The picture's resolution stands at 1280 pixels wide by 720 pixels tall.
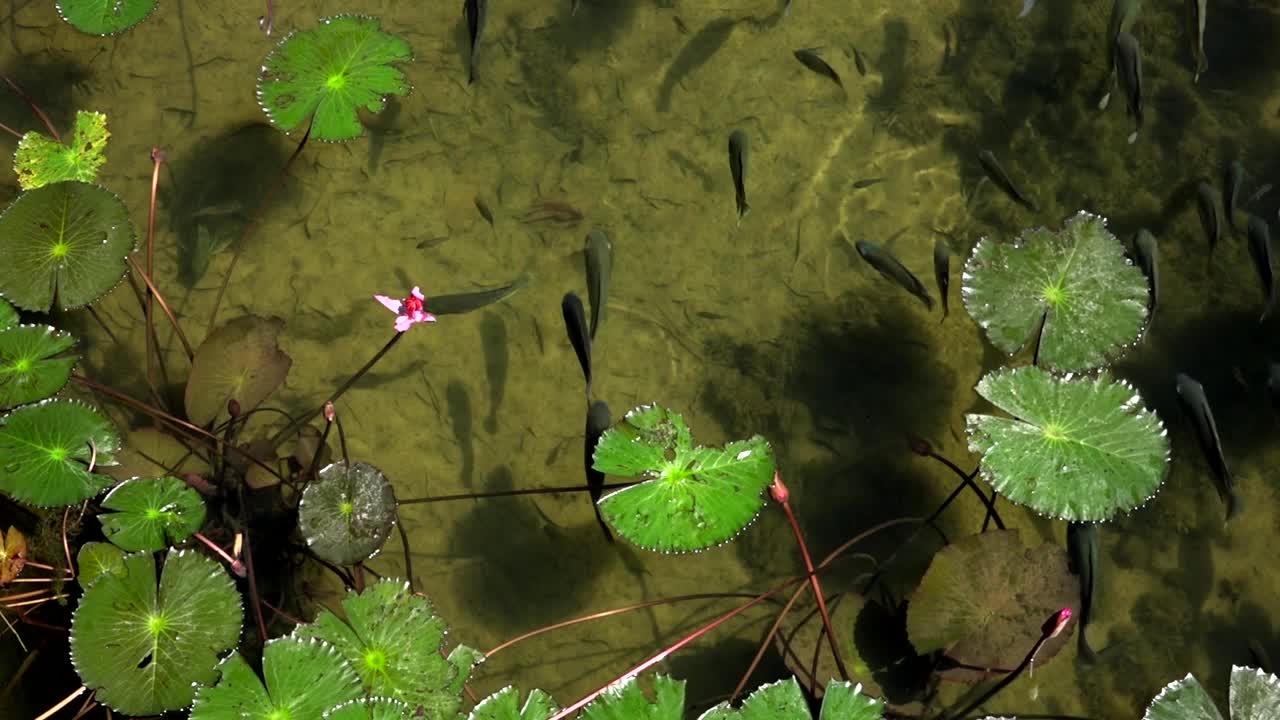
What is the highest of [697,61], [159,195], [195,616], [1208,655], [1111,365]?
[697,61]

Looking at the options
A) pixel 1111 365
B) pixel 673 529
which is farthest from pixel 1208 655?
pixel 673 529

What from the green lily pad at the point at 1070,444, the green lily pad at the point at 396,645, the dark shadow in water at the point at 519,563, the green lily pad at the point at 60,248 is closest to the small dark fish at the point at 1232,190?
the green lily pad at the point at 1070,444

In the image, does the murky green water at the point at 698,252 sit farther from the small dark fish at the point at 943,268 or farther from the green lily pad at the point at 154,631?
the green lily pad at the point at 154,631

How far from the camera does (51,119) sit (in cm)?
305

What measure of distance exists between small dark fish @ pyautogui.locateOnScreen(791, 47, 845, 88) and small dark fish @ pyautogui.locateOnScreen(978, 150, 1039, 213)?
45 cm

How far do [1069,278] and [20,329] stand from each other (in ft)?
8.02

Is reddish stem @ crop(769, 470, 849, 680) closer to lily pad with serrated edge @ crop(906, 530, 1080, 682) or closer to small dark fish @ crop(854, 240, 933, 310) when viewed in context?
lily pad with serrated edge @ crop(906, 530, 1080, 682)

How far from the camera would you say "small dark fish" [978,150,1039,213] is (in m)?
2.75

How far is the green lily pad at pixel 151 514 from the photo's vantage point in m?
2.31

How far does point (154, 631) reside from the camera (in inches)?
87.5

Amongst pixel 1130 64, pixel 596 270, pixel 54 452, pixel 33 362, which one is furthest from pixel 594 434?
pixel 1130 64

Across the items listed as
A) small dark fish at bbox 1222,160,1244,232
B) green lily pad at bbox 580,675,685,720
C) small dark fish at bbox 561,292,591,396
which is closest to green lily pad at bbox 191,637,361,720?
green lily pad at bbox 580,675,685,720

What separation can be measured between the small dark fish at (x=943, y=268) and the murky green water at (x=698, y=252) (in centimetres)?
7

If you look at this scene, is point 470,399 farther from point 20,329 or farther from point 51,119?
point 51,119
